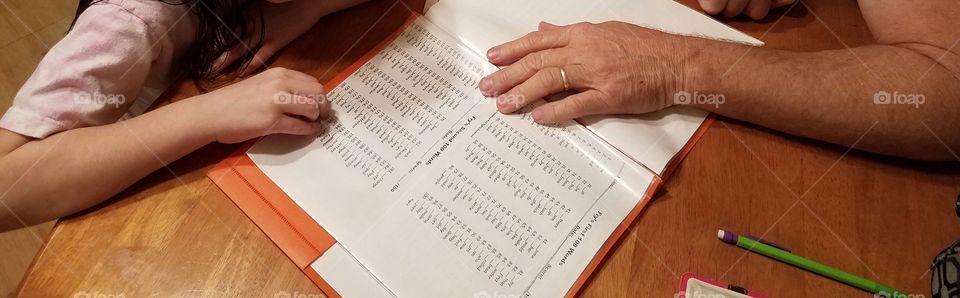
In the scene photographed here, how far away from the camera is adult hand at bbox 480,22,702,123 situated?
0.71m

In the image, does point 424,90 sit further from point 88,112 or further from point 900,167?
point 900,167

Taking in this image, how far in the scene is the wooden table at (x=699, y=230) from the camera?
603mm

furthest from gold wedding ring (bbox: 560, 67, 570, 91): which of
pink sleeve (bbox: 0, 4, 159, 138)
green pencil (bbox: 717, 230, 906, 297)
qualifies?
pink sleeve (bbox: 0, 4, 159, 138)

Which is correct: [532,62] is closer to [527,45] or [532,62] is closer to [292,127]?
[527,45]

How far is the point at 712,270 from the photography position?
613 millimetres

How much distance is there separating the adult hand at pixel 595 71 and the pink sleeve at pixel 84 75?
17.7 inches

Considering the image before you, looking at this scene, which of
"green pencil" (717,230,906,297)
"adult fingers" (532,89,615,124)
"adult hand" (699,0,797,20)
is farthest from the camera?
"adult hand" (699,0,797,20)

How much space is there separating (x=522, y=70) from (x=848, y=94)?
1.36 ft

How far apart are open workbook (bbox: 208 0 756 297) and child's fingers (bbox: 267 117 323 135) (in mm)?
16

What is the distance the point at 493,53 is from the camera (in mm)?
771

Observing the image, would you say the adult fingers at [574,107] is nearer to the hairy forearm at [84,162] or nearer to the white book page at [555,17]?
the white book page at [555,17]

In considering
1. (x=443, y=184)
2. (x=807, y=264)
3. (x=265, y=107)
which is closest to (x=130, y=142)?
(x=265, y=107)

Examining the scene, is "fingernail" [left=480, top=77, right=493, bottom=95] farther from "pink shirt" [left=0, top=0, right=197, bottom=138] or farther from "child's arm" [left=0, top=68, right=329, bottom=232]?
"pink shirt" [left=0, top=0, right=197, bottom=138]

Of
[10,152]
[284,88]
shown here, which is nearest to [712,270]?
[284,88]
